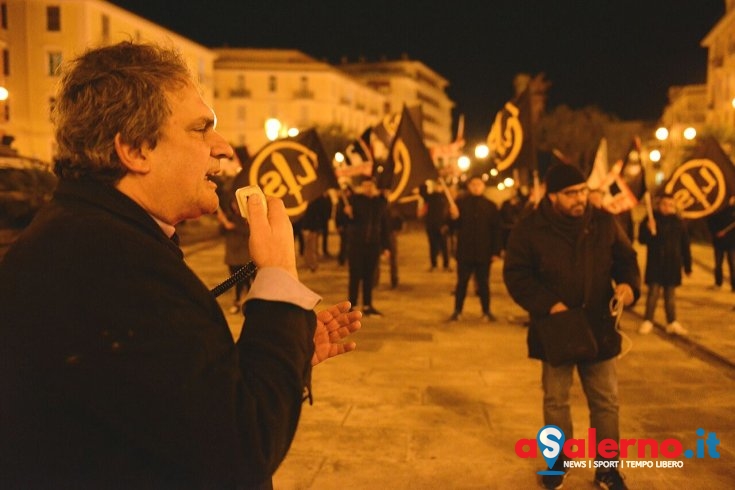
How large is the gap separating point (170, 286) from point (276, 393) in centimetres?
28

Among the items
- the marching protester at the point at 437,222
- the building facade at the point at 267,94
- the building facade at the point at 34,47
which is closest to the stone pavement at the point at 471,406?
the marching protester at the point at 437,222

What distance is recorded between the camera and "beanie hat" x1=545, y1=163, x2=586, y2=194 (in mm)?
4586

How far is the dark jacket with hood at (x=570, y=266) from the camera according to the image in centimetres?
452

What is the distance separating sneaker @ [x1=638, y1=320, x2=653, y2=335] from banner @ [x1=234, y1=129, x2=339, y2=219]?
4.46 metres

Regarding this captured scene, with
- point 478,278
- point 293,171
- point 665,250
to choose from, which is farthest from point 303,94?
point 293,171

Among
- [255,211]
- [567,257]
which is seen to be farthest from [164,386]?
[567,257]

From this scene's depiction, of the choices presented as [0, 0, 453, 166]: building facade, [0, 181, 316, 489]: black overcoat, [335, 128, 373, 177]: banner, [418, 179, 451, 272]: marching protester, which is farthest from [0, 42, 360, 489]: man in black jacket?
[418, 179, 451, 272]: marching protester

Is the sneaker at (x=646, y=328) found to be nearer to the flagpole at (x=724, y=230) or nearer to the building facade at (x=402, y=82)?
the flagpole at (x=724, y=230)

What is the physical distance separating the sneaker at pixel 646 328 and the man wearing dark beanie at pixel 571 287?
5.36 meters

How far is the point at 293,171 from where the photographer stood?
884cm

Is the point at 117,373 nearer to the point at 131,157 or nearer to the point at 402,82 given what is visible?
the point at 131,157

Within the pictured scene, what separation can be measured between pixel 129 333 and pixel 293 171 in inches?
302

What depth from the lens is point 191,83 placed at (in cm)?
163

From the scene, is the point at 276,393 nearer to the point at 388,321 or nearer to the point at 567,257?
the point at 567,257
